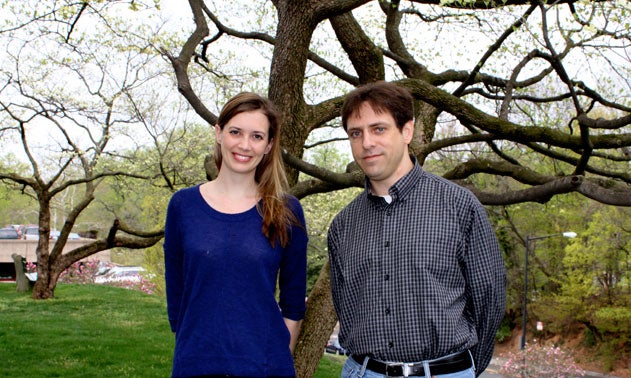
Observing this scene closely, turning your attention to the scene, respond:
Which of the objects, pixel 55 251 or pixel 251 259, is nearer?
pixel 251 259

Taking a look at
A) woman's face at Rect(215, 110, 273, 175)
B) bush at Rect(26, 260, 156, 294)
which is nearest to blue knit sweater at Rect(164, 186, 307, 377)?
woman's face at Rect(215, 110, 273, 175)

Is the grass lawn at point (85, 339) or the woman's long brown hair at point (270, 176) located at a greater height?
the woman's long brown hair at point (270, 176)

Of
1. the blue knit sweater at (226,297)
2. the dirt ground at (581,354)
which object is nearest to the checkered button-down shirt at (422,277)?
the blue knit sweater at (226,297)

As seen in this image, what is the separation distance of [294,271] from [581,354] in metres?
33.7

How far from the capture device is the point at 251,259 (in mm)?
2900

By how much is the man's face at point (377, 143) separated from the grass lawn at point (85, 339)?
6.80 m

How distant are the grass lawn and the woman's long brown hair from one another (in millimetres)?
6386

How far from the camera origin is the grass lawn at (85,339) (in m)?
8.99

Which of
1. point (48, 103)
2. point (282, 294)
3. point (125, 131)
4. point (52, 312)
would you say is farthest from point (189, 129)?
point (282, 294)

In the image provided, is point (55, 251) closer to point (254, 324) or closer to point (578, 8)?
point (578, 8)

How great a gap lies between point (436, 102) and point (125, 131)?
16181 millimetres

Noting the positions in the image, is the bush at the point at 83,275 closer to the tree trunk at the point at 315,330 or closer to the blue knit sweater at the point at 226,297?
the tree trunk at the point at 315,330

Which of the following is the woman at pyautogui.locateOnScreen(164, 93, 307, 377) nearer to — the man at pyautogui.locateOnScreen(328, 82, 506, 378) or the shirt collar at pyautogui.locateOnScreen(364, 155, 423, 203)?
the man at pyautogui.locateOnScreen(328, 82, 506, 378)

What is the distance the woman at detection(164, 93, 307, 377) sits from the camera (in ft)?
9.31
